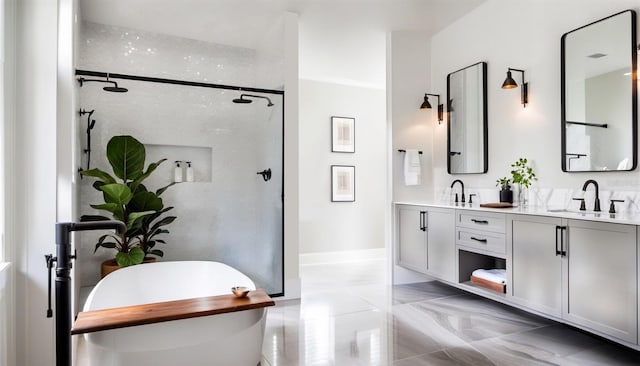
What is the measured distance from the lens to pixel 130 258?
3.17 m

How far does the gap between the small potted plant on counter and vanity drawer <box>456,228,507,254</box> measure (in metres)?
0.44

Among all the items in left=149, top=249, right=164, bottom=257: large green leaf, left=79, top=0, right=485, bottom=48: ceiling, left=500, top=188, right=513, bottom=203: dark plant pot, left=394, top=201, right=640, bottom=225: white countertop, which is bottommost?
left=149, top=249, right=164, bottom=257: large green leaf

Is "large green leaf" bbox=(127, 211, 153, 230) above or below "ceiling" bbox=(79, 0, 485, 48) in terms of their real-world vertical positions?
below

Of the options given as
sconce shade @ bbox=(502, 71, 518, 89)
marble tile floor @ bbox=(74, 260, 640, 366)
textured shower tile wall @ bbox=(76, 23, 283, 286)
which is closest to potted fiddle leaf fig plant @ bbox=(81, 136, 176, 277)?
textured shower tile wall @ bbox=(76, 23, 283, 286)

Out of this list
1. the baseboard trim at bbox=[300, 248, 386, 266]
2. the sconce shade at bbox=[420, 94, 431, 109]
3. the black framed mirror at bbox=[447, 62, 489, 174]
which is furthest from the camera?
the baseboard trim at bbox=[300, 248, 386, 266]

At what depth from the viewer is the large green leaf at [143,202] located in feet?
11.2

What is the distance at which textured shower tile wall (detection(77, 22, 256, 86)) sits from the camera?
3.79 meters

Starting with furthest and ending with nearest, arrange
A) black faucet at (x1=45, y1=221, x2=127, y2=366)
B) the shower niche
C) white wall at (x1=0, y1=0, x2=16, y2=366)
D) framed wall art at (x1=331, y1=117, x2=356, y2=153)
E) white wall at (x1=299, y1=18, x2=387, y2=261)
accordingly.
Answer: framed wall art at (x1=331, y1=117, x2=356, y2=153) < white wall at (x1=299, y1=18, x2=387, y2=261) < the shower niche < white wall at (x1=0, y1=0, x2=16, y2=366) < black faucet at (x1=45, y1=221, x2=127, y2=366)

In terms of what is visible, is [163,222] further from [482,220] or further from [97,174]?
[482,220]

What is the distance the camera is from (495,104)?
355 cm

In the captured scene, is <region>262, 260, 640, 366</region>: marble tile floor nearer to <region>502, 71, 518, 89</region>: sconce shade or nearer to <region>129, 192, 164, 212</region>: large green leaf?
<region>129, 192, 164, 212</region>: large green leaf

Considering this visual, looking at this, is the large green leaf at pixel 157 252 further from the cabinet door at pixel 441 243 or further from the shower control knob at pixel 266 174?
the cabinet door at pixel 441 243

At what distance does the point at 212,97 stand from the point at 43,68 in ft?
7.18

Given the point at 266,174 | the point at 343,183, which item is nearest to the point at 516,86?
the point at 266,174
